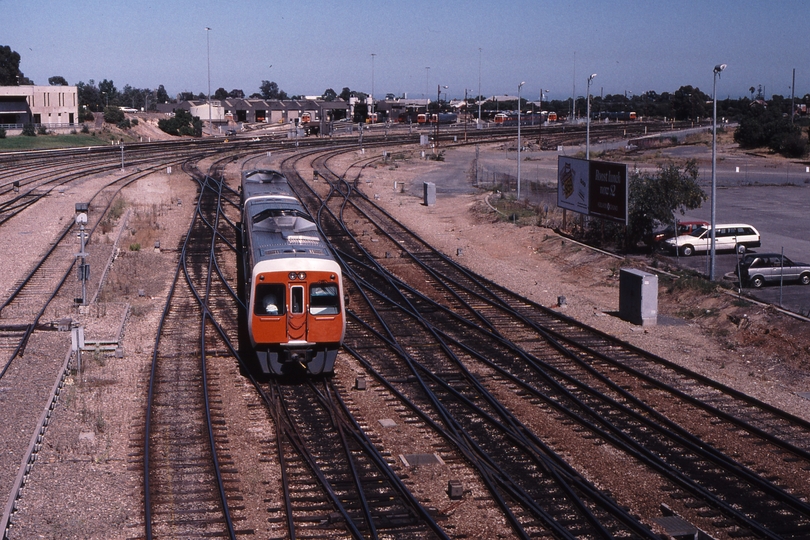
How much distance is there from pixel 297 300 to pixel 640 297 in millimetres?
9582

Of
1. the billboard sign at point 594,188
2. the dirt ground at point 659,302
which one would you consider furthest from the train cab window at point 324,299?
the billboard sign at point 594,188

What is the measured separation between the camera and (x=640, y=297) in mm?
20531

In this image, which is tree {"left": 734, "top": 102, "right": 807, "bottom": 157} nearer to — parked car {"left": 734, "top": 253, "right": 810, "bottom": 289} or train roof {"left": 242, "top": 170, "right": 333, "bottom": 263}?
parked car {"left": 734, "top": 253, "right": 810, "bottom": 289}

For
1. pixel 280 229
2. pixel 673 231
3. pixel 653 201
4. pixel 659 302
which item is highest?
pixel 653 201

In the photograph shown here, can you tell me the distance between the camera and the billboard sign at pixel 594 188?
28.1 meters

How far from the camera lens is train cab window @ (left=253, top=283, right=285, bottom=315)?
48.0 feet

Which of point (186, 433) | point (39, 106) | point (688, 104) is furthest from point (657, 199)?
point (688, 104)

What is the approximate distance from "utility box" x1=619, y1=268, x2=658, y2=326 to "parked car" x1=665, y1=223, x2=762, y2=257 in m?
9.98

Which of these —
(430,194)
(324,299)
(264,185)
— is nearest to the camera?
(324,299)

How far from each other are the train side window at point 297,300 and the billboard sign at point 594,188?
15813mm

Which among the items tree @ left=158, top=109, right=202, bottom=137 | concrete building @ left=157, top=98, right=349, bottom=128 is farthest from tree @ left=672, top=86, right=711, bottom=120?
tree @ left=158, top=109, right=202, bottom=137

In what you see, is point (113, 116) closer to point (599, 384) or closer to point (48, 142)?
point (48, 142)

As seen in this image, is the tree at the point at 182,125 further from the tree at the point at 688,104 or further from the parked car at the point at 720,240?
the tree at the point at 688,104

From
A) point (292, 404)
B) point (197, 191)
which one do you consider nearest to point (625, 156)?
point (197, 191)
